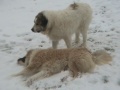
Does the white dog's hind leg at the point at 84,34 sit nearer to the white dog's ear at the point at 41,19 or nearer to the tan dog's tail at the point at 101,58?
the white dog's ear at the point at 41,19

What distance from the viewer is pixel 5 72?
18.1 ft

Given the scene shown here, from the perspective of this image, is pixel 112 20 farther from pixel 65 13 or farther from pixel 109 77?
pixel 109 77

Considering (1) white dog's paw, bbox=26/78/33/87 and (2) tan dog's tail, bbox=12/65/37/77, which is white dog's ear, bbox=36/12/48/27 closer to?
(2) tan dog's tail, bbox=12/65/37/77

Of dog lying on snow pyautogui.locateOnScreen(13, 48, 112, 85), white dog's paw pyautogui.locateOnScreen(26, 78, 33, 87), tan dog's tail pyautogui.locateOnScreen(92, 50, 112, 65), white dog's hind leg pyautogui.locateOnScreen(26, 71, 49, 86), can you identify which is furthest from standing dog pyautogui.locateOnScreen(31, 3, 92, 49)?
white dog's paw pyautogui.locateOnScreen(26, 78, 33, 87)

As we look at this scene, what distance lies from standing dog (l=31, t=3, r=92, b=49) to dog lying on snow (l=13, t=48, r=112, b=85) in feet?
3.14

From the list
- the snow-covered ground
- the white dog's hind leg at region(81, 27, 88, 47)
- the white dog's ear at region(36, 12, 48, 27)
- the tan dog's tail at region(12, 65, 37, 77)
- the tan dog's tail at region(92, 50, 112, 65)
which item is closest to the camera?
the snow-covered ground

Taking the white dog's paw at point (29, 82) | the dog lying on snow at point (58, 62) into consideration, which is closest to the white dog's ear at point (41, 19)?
the dog lying on snow at point (58, 62)

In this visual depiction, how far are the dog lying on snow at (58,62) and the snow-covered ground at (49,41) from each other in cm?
13

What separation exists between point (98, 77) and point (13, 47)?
3059mm

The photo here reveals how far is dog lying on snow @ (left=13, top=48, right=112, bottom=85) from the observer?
5086 mm

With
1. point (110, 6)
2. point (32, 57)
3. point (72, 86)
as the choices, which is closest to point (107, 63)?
point (72, 86)

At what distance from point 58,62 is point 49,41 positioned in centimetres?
239

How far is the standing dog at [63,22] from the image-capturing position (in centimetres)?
623

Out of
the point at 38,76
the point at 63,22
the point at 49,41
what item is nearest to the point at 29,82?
the point at 38,76
